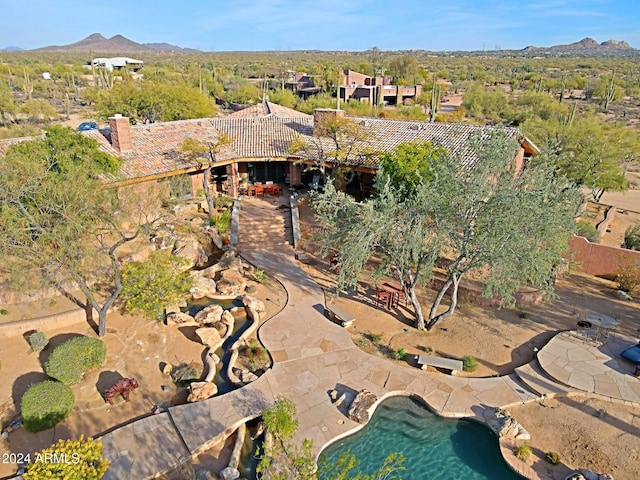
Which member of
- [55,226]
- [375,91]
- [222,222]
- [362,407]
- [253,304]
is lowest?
[362,407]

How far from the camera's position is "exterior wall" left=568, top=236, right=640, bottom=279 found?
2020 centimetres

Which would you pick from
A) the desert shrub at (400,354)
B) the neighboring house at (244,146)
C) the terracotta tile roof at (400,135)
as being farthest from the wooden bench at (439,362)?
the terracotta tile roof at (400,135)

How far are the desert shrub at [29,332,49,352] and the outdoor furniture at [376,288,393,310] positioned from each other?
12220mm

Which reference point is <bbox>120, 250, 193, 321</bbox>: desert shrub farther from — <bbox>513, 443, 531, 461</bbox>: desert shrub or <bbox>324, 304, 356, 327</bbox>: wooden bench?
<bbox>513, 443, 531, 461</bbox>: desert shrub

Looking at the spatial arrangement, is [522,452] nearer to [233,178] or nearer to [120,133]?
[233,178]

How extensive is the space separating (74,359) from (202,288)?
6.14 metres

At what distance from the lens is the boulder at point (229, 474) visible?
10.6 m

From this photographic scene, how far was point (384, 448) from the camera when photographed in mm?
11828

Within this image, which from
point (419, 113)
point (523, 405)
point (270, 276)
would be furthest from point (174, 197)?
point (419, 113)

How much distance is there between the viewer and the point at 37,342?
48.6 ft

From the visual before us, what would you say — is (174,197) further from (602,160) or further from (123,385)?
(602,160)

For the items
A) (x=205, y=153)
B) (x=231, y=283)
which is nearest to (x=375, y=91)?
(x=205, y=153)

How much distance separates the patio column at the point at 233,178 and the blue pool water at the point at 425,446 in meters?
19.5

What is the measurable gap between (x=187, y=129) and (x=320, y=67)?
203ft
